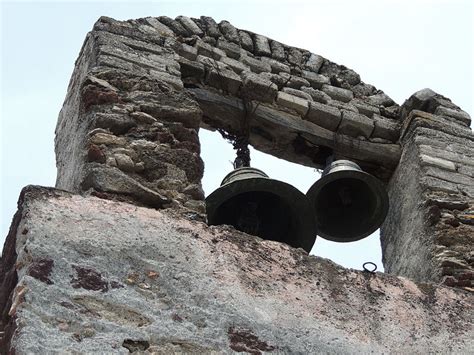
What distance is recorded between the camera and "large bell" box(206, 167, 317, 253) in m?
5.51

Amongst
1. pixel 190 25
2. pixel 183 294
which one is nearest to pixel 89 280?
pixel 183 294

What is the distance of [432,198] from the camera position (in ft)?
19.6

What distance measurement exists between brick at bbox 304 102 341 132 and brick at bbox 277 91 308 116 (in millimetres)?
36

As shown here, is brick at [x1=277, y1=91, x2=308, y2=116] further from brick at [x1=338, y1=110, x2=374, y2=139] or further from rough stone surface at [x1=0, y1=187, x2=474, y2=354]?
rough stone surface at [x1=0, y1=187, x2=474, y2=354]

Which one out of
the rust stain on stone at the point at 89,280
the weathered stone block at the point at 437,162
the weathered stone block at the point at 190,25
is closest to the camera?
the rust stain on stone at the point at 89,280

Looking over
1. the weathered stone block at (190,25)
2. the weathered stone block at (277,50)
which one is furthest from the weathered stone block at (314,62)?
the weathered stone block at (190,25)

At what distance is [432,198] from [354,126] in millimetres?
914

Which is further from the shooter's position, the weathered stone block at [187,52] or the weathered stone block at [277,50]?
the weathered stone block at [277,50]

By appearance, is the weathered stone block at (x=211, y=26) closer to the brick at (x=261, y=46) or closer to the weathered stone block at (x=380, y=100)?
the brick at (x=261, y=46)

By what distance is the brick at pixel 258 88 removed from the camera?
6516mm

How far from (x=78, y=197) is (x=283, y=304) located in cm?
85

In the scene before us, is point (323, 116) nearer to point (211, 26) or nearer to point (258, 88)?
point (258, 88)

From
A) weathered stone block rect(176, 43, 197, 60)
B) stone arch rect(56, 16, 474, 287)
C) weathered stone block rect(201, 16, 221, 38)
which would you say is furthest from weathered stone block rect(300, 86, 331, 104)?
weathered stone block rect(176, 43, 197, 60)

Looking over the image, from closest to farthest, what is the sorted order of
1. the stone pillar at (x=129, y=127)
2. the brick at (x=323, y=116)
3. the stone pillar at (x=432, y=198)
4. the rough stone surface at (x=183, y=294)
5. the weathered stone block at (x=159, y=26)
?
1. the rough stone surface at (x=183, y=294)
2. the stone pillar at (x=129, y=127)
3. the stone pillar at (x=432, y=198)
4. the weathered stone block at (x=159, y=26)
5. the brick at (x=323, y=116)
